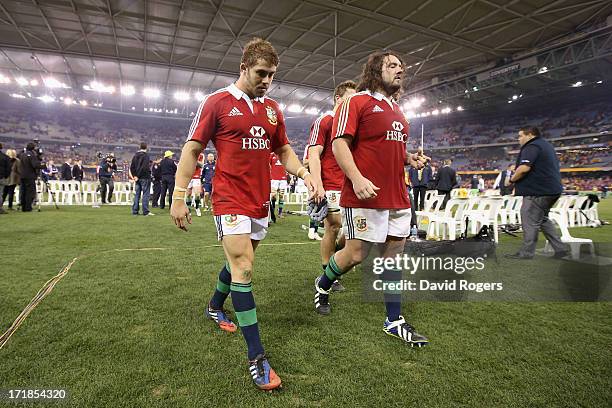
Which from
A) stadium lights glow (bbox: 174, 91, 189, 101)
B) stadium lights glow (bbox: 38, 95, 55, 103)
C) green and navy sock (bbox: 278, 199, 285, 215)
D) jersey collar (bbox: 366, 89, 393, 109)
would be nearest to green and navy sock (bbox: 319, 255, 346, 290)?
jersey collar (bbox: 366, 89, 393, 109)

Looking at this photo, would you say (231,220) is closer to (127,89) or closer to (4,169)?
(4,169)

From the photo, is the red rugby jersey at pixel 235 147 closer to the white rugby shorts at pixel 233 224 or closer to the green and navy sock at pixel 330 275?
the white rugby shorts at pixel 233 224

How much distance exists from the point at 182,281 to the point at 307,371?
Answer: 7.73ft

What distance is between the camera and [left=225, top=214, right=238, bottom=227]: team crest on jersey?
2131 millimetres

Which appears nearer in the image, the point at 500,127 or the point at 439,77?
the point at 439,77

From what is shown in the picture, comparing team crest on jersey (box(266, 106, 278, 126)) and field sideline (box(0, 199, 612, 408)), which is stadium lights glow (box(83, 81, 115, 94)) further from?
team crest on jersey (box(266, 106, 278, 126))

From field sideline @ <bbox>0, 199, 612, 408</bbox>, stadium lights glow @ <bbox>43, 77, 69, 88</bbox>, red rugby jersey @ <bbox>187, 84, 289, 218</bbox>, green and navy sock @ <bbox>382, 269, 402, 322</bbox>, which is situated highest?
stadium lights glow @ <bbox>43, 77, 69, 88</bbox>

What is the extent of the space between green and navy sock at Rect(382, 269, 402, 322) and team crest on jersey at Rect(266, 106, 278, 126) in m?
1.45

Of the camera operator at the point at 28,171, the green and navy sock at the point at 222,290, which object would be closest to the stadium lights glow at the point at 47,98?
the camera operator at the point at 28,171

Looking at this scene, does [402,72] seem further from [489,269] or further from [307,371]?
[489,269]

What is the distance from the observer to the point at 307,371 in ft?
6.82

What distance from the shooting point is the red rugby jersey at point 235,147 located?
2164 millimetres

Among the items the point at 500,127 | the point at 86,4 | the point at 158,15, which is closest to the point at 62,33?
the point at 86,4

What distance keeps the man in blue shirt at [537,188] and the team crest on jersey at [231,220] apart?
4959 millimetres
